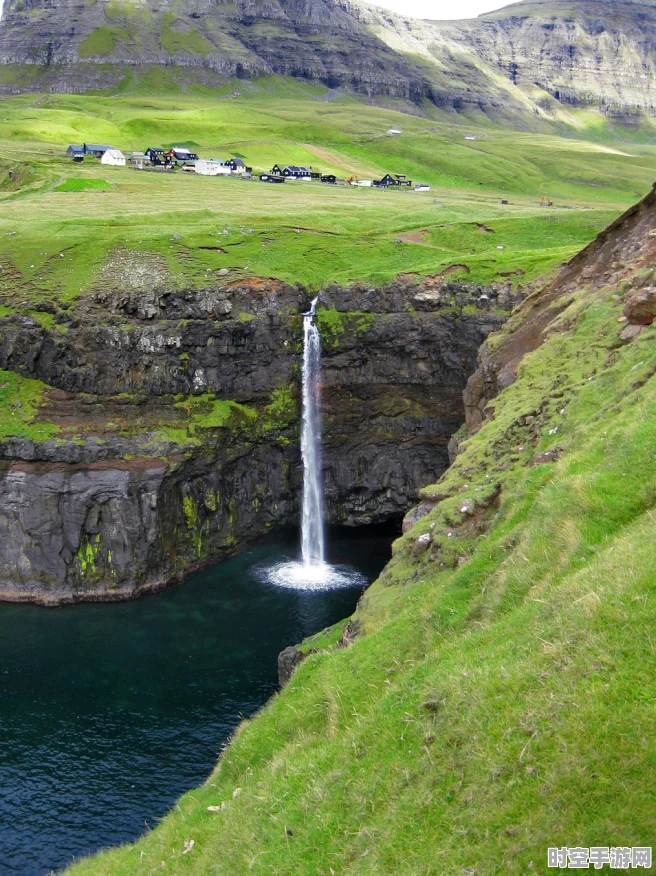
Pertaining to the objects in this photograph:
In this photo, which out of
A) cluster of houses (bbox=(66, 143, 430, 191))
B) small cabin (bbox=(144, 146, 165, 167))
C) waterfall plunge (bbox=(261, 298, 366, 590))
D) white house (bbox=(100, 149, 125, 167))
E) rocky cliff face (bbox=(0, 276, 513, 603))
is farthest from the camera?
small cabin (bbox=(144, 146, 165, 167))

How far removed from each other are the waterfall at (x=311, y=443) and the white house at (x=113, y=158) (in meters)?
75.7

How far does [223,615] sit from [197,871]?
37.1m

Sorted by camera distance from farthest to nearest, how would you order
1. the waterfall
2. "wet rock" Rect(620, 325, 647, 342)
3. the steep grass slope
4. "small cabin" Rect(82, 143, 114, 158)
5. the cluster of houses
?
"small cabin" Rect(82, 143, 114, 158), the cluster of houses, the waterfall, "wet rock" Rect(620, 325, 647, 342), the steep grass slope

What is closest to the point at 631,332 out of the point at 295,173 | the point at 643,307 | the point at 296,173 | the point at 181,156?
the point at 643,307

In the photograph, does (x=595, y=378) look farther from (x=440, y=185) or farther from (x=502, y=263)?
(x=440, y=185)

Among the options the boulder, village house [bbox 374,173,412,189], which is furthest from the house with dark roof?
the boulder

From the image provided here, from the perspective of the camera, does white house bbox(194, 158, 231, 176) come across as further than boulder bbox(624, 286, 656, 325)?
Yes

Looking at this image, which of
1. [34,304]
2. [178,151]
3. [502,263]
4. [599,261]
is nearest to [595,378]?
[599,261]

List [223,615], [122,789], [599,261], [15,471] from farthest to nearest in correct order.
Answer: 1. [15,471]
2. [223,615]
3. [599,261]
4. [122,789]

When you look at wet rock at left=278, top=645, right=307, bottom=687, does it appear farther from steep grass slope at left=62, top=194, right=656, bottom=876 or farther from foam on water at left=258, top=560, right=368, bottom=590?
foam on water at left=258, top=560, right=368, bottom=590

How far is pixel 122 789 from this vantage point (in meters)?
35.0

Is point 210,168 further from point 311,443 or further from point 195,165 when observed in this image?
point 311,443

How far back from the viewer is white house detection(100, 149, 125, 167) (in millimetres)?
125312

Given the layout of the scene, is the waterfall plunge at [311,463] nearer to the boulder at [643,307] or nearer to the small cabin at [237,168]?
the boulder at [643,307]
